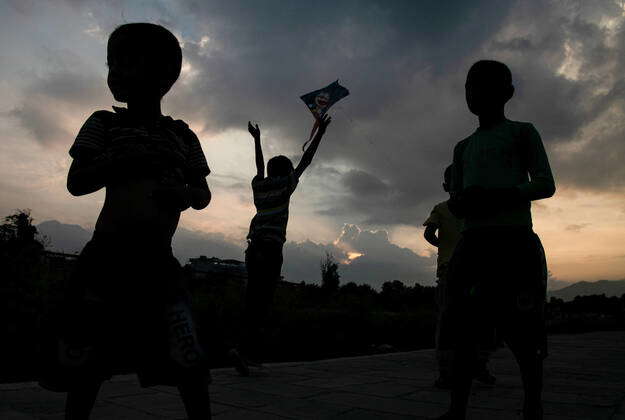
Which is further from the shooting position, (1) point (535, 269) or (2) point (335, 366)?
(2) point (335, 366)

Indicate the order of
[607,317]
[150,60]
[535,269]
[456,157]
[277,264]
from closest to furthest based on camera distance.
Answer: [150,60], [535,269], [456,157], [277,264], [607,317]

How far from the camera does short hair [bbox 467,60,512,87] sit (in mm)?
2361

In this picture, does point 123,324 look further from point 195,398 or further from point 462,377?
point 462,377

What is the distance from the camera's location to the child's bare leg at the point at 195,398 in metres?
1.50

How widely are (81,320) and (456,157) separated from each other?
196 centimetres

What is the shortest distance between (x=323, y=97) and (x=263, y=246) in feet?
6.88

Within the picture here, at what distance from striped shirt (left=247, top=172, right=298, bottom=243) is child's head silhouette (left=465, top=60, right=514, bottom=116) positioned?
7.24ft

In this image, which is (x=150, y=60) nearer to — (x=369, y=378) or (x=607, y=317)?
(x=369, y=378)

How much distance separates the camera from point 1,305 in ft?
17.5

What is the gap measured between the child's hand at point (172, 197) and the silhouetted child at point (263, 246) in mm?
2562

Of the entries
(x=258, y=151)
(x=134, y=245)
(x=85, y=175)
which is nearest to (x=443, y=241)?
(x=258, y=151)

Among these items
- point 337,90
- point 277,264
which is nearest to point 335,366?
point 277,264

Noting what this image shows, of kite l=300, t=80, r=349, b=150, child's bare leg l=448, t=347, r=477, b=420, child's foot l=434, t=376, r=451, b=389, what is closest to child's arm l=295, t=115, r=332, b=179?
kite l=300, t=80, r=349, b=150

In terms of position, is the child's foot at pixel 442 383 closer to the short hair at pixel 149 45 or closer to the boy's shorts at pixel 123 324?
the boy's shorts at pixel 123 324
